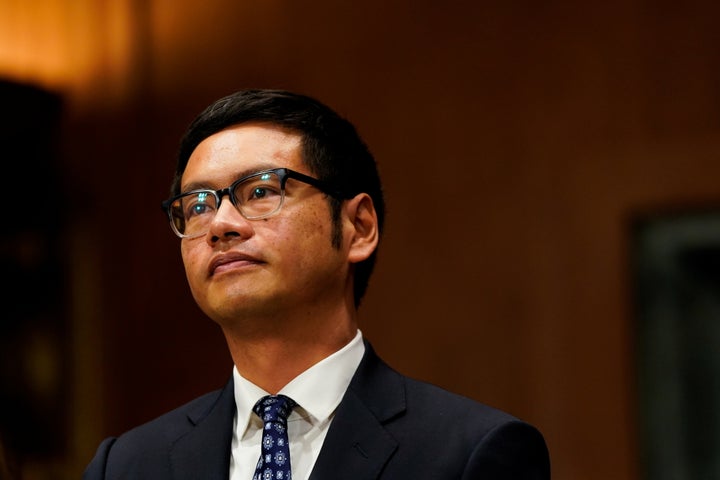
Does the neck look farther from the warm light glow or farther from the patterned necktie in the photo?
the warm light glow

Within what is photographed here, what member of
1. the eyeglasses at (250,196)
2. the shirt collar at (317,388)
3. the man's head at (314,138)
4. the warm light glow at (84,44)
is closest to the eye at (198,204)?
the eyeglasses at (250,196)

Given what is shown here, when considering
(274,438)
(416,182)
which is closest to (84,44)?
(416,182)

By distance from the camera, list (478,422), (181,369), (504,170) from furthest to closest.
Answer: (181,369) < (504,170) < (478,422)

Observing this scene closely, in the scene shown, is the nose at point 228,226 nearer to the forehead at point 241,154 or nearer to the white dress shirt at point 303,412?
the forehead at point 241,154

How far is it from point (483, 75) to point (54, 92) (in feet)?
4.88

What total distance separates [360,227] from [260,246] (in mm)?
226

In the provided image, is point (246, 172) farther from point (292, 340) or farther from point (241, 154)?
point (292, 340)

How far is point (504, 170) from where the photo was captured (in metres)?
3.37

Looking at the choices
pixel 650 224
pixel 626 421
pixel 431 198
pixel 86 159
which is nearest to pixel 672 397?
pixel 626 421

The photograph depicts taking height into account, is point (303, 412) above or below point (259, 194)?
below

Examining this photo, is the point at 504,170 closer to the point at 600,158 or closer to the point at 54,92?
the point at 600,158

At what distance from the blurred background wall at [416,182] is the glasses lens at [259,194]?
4.79ft

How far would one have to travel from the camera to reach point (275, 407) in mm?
1738

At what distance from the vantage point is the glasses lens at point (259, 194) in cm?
174
